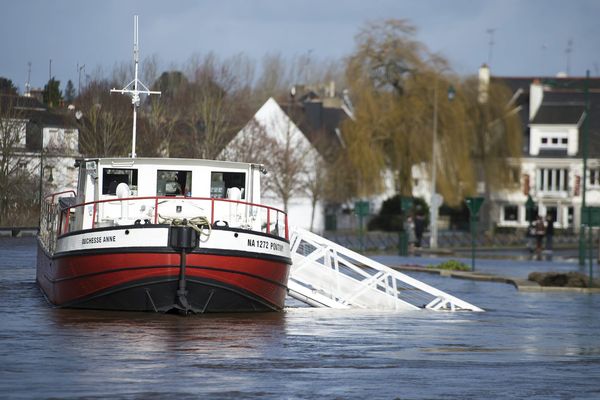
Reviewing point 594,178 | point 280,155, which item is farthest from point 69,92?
point 594,178

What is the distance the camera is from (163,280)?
23.5m

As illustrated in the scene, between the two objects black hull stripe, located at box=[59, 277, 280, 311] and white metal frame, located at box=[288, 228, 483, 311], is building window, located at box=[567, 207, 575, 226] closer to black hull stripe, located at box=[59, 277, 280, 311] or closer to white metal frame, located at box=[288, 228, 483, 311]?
white metal frame, located at box=[288, 228, 483, 311]

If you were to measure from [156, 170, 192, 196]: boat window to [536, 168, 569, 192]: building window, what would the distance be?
3409 inches

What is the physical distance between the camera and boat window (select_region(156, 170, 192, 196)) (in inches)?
1029

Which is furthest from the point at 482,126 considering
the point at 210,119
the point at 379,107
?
the point at 210,119

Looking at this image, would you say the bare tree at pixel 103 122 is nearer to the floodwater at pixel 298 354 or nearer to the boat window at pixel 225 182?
the floodwater at pixel 298 354

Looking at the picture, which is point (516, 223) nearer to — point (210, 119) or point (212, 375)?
point (210, 119)

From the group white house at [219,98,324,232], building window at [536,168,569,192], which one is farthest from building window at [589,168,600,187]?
white house at [219,98,324,232]

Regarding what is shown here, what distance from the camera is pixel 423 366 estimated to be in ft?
56.4

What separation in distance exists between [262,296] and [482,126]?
62114 mm

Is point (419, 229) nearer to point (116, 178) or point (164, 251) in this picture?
point (116, 178)

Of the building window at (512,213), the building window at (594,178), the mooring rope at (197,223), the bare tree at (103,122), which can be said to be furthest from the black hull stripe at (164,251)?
the building window at (512,213)

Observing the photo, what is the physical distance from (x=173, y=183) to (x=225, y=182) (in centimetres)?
108

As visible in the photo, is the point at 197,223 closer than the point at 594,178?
Yes
